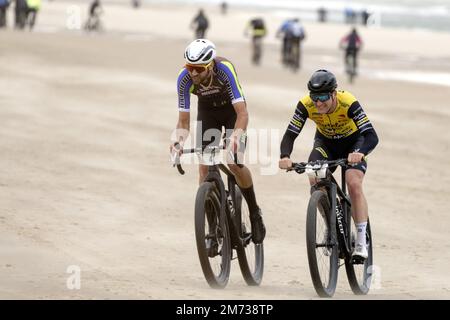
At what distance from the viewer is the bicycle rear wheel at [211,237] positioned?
8594 mm

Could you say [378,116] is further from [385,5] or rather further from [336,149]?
[385,5]

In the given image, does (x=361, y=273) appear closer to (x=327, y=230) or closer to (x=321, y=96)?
(x=327, y=230)

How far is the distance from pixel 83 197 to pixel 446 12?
111 metres

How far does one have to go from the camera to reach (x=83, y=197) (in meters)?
13.6

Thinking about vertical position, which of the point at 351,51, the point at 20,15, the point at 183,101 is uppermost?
the point at 20,15

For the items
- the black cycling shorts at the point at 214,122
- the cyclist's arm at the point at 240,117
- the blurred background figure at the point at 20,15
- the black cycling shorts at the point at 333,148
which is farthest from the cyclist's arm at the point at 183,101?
the blurred background figure at the point at 20,15

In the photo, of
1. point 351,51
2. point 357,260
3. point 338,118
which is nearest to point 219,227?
point 357,260

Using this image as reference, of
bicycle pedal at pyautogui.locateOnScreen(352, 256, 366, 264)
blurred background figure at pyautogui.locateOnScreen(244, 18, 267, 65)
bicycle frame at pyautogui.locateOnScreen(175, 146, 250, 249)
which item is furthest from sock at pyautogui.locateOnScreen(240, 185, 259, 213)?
blurred background figure at pyautogui.locateOnScreen(244, 18, 267, 65)

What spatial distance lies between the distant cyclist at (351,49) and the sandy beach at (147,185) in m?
0.68

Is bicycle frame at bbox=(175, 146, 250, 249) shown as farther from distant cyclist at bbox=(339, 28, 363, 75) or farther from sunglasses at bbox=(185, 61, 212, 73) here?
distant cyclist at bbox=(339, 28, 363, 75)

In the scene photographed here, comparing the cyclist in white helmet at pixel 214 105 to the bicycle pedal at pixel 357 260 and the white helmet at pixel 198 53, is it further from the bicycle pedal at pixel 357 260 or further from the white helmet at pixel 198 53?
the bicycle pedal at pixel 357 260

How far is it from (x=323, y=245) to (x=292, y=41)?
28325 mm

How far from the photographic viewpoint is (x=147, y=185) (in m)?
14.8
